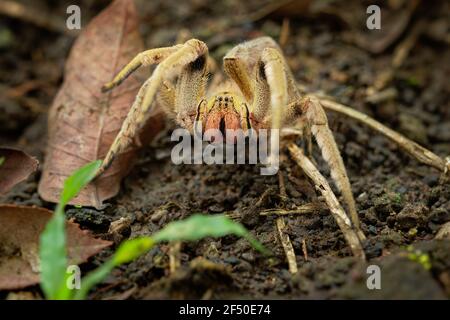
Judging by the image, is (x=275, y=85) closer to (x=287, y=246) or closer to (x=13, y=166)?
(x=287, y=246)

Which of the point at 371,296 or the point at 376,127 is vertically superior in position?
the point at 376,127

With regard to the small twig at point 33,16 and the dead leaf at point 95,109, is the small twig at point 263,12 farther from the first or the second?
the small twig at point 33,16

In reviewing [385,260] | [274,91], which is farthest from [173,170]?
[385,260]

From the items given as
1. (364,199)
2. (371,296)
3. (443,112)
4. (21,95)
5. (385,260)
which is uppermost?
(21,95)

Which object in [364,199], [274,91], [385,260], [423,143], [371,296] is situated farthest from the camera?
[423,143]

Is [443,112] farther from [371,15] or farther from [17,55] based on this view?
[17,55]

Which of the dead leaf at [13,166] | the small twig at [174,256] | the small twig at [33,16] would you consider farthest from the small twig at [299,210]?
the small twig at [33,16]

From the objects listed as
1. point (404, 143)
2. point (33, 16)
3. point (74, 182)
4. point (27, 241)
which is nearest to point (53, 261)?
point (74, 182)
